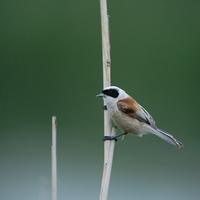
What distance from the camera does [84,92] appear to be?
2793 millimetres

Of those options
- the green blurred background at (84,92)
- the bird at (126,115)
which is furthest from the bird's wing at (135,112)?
the green blurred background at (84,92)

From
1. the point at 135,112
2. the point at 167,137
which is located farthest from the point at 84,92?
the point at 167,137

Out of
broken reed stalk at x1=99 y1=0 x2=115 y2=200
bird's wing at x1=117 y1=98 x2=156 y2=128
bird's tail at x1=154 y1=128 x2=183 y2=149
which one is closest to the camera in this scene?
broken reed stalk at x1=99 y1=0 x2=115 y2=200

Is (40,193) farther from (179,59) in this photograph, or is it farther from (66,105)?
(179,59)

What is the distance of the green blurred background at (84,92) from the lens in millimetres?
2785

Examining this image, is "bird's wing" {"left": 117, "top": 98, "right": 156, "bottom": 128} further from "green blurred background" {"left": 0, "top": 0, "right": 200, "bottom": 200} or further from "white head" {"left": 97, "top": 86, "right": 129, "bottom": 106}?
"green blurred background" {"left": 0, "top": 0, "right": 200, "bottom": 200}

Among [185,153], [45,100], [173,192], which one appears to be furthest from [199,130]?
[45,100]

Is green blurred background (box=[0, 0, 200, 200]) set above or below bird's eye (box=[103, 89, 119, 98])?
above

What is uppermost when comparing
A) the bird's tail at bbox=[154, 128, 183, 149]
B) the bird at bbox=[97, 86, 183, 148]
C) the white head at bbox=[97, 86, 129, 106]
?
the white head at bbox=[97, 86, 129, 106]

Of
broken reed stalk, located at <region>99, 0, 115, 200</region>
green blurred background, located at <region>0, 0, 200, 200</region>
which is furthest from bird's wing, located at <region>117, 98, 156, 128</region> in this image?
green blurred background, located at <region>0, 0, 200, 200</region>

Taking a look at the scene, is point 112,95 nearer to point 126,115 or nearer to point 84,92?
point 126,115

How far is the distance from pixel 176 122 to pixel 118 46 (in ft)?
1.50

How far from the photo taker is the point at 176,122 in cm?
282

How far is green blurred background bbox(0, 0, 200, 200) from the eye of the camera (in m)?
2.79
